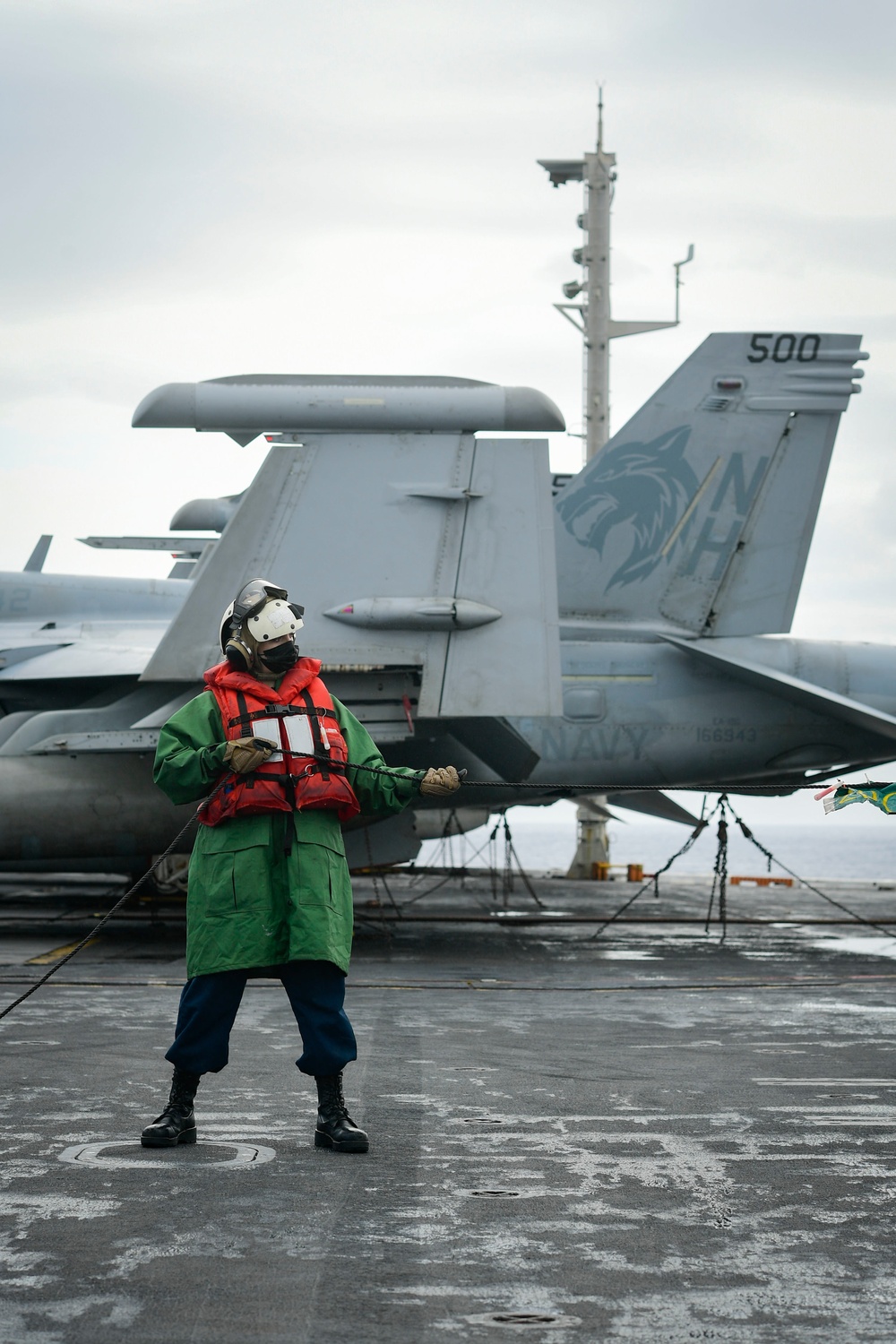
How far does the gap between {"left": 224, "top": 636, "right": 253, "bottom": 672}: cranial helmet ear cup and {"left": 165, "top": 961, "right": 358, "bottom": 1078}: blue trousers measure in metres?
1.11

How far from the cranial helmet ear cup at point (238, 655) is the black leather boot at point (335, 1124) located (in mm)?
1507

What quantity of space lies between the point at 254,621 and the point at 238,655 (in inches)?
5.6

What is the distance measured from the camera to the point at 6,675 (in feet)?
46.2

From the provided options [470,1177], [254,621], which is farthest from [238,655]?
[470,1177]

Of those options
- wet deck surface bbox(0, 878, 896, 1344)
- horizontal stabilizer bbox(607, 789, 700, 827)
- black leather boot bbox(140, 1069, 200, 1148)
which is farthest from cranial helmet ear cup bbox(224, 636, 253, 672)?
horizontal stabilizer bbox(607, 789, 700, 827)

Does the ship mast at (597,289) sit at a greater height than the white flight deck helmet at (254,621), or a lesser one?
greater

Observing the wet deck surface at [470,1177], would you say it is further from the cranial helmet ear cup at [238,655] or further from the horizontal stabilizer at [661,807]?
the horizontal stabilizer at [661,807]

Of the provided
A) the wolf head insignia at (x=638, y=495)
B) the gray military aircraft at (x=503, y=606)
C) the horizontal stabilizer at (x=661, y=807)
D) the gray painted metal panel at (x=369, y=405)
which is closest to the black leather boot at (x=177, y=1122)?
the gray military aircraft at (x=503, y=606)

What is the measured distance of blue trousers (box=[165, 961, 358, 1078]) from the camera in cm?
449

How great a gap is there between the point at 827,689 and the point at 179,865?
8.48m

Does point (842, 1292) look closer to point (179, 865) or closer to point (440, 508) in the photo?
point (440, 508)

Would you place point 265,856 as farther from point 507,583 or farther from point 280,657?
point 507,583

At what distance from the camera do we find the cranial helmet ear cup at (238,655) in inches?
190

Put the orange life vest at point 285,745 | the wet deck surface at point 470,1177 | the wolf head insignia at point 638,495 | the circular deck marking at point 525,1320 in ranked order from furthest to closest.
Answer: the wolf head insignia at point 638,495
the orange life vest at point 285,745
the wet deck surface at point 470,1177
the circular deck marking at point 525,1320
